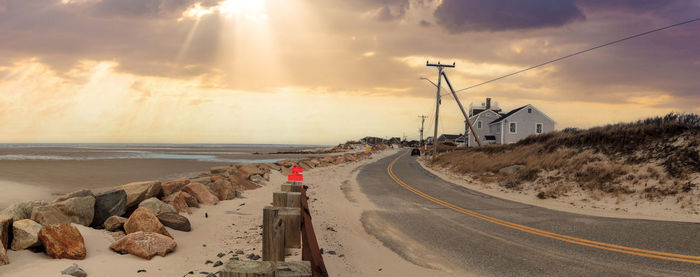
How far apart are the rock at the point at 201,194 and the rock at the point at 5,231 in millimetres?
5437

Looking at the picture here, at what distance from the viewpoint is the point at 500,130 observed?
56.1 m

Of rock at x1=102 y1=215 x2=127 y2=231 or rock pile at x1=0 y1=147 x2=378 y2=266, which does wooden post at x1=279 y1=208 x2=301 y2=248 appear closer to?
rock pile at x1=0 y1=147 x2=378 y2=266

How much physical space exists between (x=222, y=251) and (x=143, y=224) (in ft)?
5.23

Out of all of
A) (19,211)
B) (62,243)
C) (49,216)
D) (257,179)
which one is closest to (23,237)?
(62,243)

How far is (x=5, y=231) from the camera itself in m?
5.80

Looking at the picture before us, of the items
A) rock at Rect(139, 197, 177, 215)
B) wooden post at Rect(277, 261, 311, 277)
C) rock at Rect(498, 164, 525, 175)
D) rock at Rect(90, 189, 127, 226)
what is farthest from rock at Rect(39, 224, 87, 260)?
rock at Rect(498, 164, 525, 175)

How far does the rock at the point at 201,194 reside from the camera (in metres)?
11.3

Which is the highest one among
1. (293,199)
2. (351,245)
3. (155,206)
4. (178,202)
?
(293,199)

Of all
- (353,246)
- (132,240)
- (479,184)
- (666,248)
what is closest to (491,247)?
(353,246)

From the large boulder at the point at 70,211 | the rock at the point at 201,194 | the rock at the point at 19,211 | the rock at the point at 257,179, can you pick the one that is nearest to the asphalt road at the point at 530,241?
the rock at the point at 201,194

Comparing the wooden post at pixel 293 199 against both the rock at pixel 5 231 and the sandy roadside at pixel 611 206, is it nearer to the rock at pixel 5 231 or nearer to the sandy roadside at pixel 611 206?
the rock at pixel 5 231

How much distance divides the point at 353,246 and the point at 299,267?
17.3ft

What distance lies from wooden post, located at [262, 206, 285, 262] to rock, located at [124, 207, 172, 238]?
3.95 m

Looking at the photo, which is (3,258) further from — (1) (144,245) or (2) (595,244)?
(2) (595,244)
